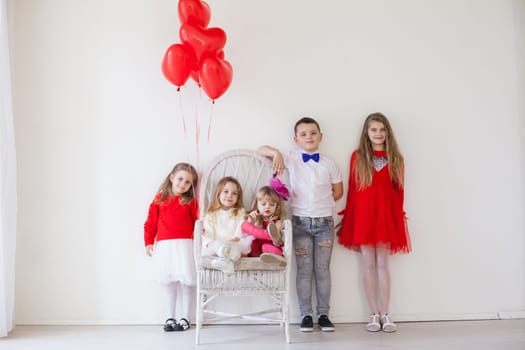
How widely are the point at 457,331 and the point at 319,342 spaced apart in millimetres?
795

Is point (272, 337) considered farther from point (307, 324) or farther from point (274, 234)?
point (274, 234)

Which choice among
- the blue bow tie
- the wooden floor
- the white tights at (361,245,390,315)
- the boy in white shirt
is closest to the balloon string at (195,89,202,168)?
the boy in white shirt

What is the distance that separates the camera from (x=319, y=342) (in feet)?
9.03

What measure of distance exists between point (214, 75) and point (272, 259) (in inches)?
39.1

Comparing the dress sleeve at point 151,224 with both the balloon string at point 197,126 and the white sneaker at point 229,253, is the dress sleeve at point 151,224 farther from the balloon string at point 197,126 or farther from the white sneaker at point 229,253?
the white sneaker at point 229,253

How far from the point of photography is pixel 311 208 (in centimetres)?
311

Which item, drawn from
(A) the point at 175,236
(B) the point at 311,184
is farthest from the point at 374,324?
(A) the point at 175,236

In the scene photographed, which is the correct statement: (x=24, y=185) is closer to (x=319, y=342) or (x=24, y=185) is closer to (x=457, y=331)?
(x=319, y=342)

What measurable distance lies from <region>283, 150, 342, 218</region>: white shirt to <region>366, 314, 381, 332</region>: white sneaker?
630mm

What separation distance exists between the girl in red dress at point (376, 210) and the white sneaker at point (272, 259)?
0.60 m

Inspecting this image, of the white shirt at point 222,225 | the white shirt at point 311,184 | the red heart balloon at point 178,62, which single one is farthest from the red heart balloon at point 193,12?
the white shirt at point 222,225

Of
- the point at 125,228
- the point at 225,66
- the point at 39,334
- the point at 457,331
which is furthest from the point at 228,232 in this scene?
the point at 457,331

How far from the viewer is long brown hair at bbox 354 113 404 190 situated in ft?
10.4

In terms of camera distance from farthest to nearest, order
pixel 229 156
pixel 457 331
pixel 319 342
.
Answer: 1. pixel 229 156
2. pixel 457 331
3. pixel 319 342
